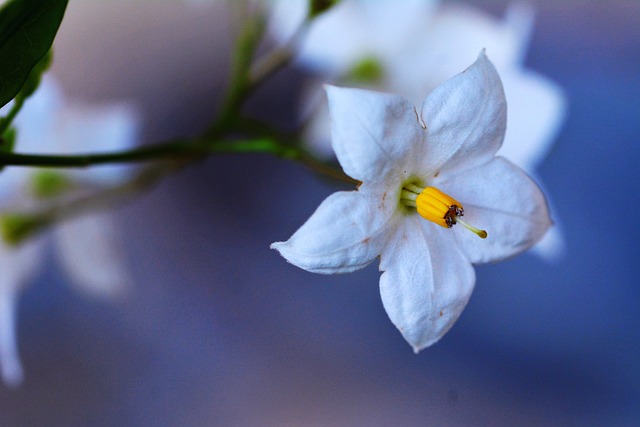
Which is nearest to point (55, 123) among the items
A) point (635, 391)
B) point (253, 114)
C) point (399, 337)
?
point (253, 114)

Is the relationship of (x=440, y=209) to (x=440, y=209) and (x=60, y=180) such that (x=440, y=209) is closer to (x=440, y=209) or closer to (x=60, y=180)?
(x=440, y=209)

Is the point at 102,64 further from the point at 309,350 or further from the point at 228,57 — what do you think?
the point at 309,350

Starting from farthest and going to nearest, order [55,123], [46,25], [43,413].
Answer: [43,413] < [55,123] < [46,25]

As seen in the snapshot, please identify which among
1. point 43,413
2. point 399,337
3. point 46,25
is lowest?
point 43,413

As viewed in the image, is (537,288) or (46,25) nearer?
(46,25)

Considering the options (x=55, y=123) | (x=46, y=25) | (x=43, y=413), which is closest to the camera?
(x=46, y=25)

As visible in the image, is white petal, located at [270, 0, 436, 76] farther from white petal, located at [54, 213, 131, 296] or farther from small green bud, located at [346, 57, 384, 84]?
white petal, located at [54, 213, 131, 296]

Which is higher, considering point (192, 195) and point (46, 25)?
point (46, 25)
